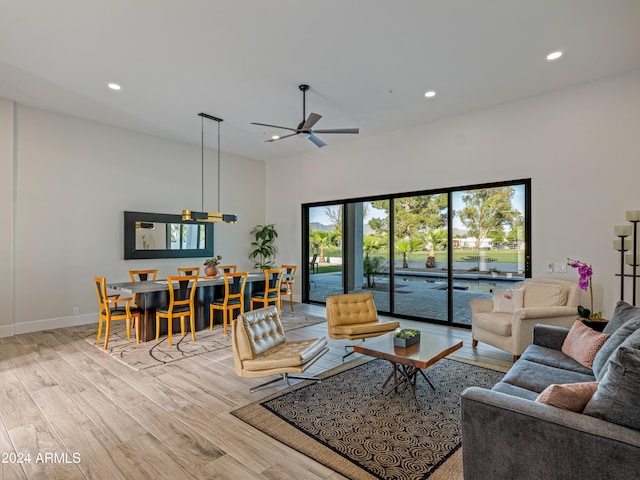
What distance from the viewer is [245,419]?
9.47 ft

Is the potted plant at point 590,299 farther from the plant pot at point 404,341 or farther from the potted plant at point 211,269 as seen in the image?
the potted plant at point 211,269

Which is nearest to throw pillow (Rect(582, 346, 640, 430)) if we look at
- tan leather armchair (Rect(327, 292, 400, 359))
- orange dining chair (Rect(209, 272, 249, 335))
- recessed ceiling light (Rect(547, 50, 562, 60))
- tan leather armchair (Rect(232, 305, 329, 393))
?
tan leather armchair (Rect(232, 305, 329, 393))

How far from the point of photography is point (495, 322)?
437 cm

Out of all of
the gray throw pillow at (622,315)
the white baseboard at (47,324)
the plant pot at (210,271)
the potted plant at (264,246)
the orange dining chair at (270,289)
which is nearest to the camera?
the gray throw pillow at (622,315)

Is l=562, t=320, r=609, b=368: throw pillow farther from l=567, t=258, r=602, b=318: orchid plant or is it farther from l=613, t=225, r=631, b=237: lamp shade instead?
l=613, t=225, r=631, b=237: lamp shade

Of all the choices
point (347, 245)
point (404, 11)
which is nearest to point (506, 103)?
point (404, 11)

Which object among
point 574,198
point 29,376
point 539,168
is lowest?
point 29,376

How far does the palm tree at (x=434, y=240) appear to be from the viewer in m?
6.32

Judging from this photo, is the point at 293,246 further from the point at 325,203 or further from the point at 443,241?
the point at 443,241

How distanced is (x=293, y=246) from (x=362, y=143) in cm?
304

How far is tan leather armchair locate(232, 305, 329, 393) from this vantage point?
3.15 meters

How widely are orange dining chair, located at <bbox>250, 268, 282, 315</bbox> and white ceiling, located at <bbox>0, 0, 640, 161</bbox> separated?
2843 mm

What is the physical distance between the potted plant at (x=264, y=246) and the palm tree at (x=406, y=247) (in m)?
3.53

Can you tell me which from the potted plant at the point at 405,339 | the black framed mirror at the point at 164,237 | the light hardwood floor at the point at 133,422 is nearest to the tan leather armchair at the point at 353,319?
the light hardwood floor at the point at 133,422
